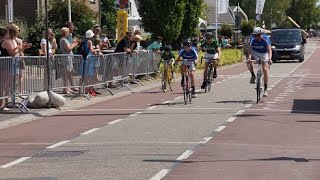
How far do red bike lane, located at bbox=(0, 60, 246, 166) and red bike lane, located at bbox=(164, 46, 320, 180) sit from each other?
257 cm

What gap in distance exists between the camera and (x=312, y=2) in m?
158

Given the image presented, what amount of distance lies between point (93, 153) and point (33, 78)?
7.32m

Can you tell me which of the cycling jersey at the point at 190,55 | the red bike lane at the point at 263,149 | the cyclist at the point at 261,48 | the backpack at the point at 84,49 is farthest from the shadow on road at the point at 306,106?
the backpack at the point at 84,49

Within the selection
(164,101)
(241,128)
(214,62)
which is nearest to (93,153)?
(241,128)

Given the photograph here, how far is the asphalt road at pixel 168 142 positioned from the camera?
912cm

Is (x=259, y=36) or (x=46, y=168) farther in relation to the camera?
Answer: (x=259, y=36)

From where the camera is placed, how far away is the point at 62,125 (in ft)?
46.8

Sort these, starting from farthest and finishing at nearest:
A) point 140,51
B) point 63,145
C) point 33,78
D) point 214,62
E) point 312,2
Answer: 1. point 312,2
2. point 140,51
3. point 214,62
4. point 33,78
5. point 63,145

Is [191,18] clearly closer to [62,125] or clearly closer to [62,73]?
[62,73]

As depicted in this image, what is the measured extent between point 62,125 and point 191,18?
31416 millimetres

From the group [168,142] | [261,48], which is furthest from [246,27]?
[168,142]

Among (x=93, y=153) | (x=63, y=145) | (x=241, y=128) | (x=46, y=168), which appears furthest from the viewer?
(x=241, y=128)

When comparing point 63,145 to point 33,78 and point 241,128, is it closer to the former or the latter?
point 241,128

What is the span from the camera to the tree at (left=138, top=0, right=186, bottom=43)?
1689 inches
